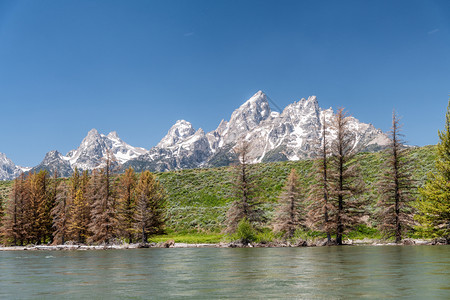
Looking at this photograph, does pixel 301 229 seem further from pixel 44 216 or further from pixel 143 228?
pixel 44 216

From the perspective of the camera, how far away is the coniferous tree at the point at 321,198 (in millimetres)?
36344

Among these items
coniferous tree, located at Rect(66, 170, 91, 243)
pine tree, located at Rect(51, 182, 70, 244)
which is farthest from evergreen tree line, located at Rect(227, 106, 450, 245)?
pine tree, located at Rect(51, 182, 70, 244)

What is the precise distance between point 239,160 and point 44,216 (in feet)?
120

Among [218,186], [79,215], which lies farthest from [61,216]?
[218,186]

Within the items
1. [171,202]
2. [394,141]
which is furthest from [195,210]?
[394,141]

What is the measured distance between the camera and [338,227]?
36219mm

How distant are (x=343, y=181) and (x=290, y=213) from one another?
759cm

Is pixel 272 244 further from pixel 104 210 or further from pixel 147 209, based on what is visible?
pixel 104 210

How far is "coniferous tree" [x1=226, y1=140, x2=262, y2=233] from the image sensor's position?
43.0 m

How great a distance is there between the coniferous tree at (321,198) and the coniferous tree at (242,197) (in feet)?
26.6

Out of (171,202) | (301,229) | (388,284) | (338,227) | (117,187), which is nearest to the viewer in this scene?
(388,284)

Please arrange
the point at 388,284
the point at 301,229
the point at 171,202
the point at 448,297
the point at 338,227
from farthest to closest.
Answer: the point at 171,202
the point at 301,229
the point at 338,227
the point at 388,284
the point at 448,297

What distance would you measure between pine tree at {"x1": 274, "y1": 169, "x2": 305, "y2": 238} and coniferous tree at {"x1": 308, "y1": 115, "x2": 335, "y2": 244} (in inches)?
155

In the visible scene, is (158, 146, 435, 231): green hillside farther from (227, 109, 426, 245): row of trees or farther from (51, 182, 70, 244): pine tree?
(51, 182, 70, 244): pine tree
